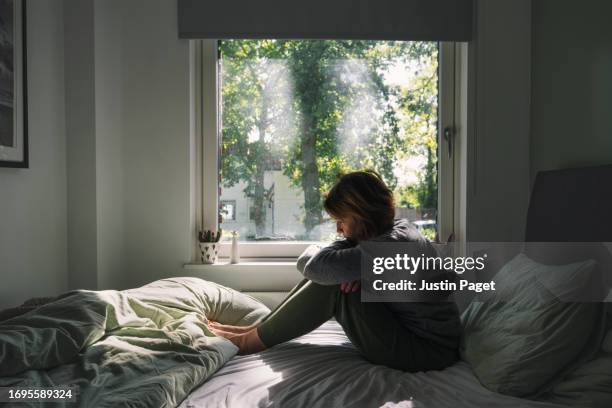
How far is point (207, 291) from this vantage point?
7.00ft

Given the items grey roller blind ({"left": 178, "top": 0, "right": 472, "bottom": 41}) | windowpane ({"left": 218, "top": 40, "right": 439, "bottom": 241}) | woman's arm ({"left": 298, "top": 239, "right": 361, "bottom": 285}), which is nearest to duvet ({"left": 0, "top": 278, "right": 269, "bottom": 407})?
woman's arm ({"left": 298, "top": 239, "right": 361, "bottom": 285})

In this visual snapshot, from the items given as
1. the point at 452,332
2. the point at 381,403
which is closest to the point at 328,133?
the point at 452,332

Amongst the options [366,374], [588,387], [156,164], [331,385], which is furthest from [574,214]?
[156,164]

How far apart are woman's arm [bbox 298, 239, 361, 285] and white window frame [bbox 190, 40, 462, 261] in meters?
1.08

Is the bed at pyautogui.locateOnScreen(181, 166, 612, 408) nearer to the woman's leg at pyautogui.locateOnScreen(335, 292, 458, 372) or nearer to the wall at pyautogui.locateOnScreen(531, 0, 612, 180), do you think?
the woman's leg at pyautogui.locateOnScreen(335, 292, 458, 372)

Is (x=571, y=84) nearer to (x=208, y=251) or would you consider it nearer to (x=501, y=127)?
(x=501, y=127)

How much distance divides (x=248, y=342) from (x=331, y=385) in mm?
452

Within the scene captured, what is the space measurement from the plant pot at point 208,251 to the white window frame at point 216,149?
96 millimetres

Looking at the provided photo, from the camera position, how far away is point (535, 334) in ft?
4.47

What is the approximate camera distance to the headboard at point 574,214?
1.73 metres

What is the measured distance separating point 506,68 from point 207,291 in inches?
68.3

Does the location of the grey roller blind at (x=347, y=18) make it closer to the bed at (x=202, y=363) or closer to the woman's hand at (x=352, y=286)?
the bed at (x=202, y=363)

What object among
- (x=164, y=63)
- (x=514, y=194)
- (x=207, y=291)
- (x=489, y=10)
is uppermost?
(x=489, y=10)

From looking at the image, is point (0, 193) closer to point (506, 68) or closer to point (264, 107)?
point (264, 107)
